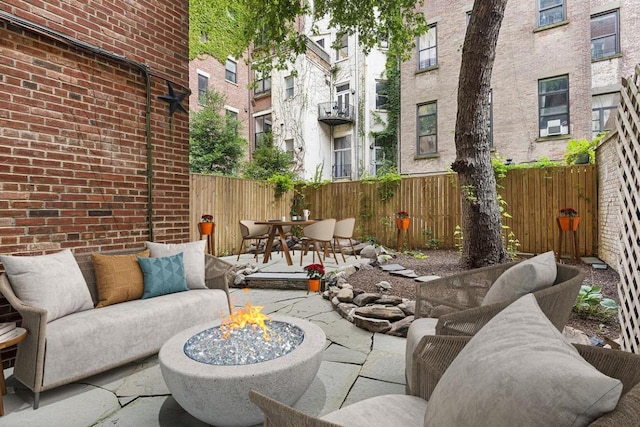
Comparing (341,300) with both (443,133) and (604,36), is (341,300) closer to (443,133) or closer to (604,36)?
(443,133)

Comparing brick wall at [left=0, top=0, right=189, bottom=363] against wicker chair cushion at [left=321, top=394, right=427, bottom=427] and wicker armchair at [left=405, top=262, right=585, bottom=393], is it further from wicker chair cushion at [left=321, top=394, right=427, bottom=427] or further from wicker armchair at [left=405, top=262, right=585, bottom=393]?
wicker armchair at [left=405, top=262, right=585, bottom=393]

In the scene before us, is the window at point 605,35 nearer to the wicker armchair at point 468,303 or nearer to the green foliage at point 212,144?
the wicker armchair at point 468,303

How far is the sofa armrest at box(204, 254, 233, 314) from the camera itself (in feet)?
10.1

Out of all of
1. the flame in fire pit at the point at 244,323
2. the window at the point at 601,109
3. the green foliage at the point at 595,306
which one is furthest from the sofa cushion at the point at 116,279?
the window at the point at 601,109

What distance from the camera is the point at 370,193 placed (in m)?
8.17

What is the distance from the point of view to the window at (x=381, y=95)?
13129mm

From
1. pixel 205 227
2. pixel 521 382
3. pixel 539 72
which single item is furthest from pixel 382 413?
pixel 539 72

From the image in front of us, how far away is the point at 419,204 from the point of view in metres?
7.45

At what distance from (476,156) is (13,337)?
15.6ft

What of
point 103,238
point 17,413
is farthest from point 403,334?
point 103,238

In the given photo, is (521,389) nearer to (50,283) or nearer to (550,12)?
(50,283)

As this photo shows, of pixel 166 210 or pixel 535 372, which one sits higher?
pixel 166 210

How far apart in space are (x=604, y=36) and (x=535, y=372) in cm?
1183

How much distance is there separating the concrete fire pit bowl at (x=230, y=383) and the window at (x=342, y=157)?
12.8 meters
